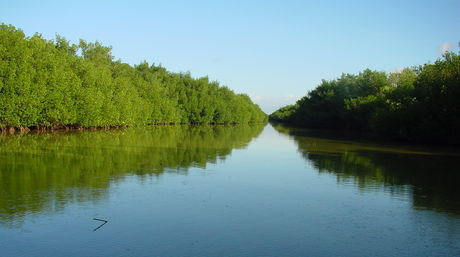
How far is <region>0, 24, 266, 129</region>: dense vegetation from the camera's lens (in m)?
37.1

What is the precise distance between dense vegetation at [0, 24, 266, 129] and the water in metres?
19.6

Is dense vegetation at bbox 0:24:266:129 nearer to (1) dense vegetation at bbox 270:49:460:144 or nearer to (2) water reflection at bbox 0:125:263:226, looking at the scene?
(2) water reflection at bbox 0:125:263:226

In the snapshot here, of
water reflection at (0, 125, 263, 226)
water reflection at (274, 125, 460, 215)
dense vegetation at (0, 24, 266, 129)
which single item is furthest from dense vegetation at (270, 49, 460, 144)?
dense vegetation at (0, 24, 266, 129)

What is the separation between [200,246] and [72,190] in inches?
249

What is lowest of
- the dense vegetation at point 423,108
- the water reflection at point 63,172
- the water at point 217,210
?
the water at point 217,210

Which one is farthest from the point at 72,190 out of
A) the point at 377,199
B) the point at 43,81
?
the point at 43,81

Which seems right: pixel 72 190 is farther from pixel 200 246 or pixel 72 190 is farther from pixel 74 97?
pixel 74 97

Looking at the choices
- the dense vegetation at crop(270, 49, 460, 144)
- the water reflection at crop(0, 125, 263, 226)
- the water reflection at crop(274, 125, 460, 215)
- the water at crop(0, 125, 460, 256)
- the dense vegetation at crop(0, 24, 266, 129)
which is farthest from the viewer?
the dense vegetation at crop(270, 49, 460, 144)

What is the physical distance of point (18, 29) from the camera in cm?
4009

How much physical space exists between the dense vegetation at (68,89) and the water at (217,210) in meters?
19.6

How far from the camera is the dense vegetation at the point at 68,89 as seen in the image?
122 feet

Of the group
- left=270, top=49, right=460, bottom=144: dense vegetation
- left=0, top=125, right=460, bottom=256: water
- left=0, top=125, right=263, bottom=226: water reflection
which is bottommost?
left=0, top=125, right=460, bottom=256: water

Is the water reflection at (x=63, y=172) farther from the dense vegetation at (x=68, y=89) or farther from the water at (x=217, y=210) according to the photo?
the dense vegetation at (x=68, y=89)

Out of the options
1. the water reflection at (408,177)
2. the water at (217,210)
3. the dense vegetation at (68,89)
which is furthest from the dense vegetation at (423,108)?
the dense vegetation at (68,89)
